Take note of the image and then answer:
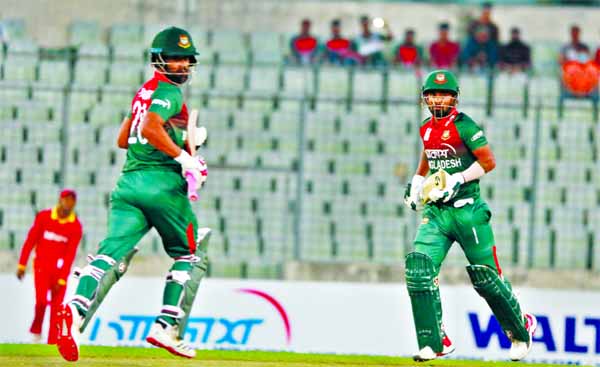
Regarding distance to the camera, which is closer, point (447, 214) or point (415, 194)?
point (447, 214)

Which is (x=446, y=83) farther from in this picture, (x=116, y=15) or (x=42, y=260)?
(x=116, y=15)

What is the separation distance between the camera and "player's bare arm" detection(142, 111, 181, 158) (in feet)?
28.7

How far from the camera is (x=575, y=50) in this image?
20125 mm

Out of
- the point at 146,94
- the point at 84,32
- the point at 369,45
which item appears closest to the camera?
the point at 146,94

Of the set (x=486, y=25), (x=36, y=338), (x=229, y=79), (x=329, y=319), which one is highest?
(x=486, y=25)

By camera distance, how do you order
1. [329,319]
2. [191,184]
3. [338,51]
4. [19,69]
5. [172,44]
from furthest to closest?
[338,51] → [19,69] → [329,319] → [172,44] → [191,184]

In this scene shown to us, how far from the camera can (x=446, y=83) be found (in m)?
9.57

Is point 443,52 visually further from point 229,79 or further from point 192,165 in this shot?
point 192,165

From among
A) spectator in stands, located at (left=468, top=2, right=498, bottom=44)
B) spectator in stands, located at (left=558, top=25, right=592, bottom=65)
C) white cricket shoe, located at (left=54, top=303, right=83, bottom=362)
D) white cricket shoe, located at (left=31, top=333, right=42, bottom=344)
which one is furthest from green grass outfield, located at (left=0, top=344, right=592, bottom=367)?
spectator in stands, located at (left=468, top=2, right=498, bottom=44)

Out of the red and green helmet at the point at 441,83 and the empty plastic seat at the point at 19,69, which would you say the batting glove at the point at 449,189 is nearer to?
the red and green helmet at the point at 441,83

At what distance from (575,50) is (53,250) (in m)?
8.70

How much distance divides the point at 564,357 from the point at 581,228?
4796mm

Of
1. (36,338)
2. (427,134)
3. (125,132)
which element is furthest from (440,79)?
(36,338)

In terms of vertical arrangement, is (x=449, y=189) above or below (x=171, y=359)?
above
